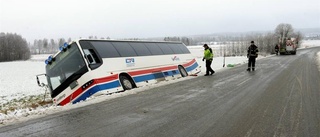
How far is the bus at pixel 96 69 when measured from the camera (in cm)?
994

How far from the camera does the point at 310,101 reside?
7199mm

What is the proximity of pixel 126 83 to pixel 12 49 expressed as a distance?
12310cm

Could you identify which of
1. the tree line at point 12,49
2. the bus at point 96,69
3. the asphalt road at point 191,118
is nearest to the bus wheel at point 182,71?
the bus at point 96,69

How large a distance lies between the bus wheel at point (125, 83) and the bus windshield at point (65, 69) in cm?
182

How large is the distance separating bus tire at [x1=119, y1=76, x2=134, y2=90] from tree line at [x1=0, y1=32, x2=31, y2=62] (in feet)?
394

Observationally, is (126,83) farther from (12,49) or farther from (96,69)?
(12,49)

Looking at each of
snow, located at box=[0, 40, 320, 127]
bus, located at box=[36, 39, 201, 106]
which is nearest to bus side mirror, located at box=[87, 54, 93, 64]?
bus, located at box=[36, 39, 201, 106]

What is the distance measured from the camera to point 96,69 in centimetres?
1024

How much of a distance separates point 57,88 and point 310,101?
8528 millimetres

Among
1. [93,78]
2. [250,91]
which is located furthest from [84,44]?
[250,91]

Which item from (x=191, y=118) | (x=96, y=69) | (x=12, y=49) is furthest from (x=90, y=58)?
(x=12, y=49)

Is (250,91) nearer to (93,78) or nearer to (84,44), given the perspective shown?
(93,78)

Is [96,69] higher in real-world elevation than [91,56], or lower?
lower

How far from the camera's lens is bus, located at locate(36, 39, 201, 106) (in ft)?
32.6
